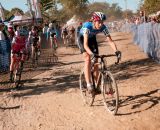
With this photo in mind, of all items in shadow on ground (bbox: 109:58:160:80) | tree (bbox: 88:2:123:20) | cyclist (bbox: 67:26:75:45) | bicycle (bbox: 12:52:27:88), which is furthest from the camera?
tree (bbox: 88:2:123:20)

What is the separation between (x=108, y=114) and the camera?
8.00m

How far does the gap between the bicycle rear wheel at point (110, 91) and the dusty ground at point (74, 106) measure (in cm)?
17

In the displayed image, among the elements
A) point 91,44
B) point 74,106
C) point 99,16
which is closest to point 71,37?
point 74,106

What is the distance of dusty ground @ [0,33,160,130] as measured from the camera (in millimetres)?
7514

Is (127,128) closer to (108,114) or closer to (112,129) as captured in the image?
(112,129)

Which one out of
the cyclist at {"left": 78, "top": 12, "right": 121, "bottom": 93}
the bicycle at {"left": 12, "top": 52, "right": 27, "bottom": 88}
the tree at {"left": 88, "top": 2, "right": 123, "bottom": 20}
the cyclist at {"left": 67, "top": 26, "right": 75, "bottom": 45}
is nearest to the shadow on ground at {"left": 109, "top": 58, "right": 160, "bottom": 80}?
the bicycle at {"left": 12, "top": 52, "right": 27, "bottom": 88}

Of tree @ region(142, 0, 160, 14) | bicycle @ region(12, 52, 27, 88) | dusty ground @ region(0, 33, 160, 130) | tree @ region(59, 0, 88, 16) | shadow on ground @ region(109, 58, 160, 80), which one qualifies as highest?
tree @ region(59, 0, 88, 16)

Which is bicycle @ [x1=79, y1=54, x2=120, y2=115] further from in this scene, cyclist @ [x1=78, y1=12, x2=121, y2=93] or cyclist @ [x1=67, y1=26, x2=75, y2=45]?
cyclist @ [x1=67, y1=26, x2=75, y2=45]

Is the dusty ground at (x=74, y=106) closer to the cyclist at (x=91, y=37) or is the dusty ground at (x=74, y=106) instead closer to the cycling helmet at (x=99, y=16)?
the cyclist at (x=91, y=37)

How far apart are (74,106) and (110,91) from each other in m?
1.60

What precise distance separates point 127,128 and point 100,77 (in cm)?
164

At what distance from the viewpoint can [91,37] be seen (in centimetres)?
853

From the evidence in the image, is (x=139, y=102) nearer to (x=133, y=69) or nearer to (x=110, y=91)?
(x=110, y=91)

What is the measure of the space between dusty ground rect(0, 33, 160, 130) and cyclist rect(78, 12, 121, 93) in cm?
88
